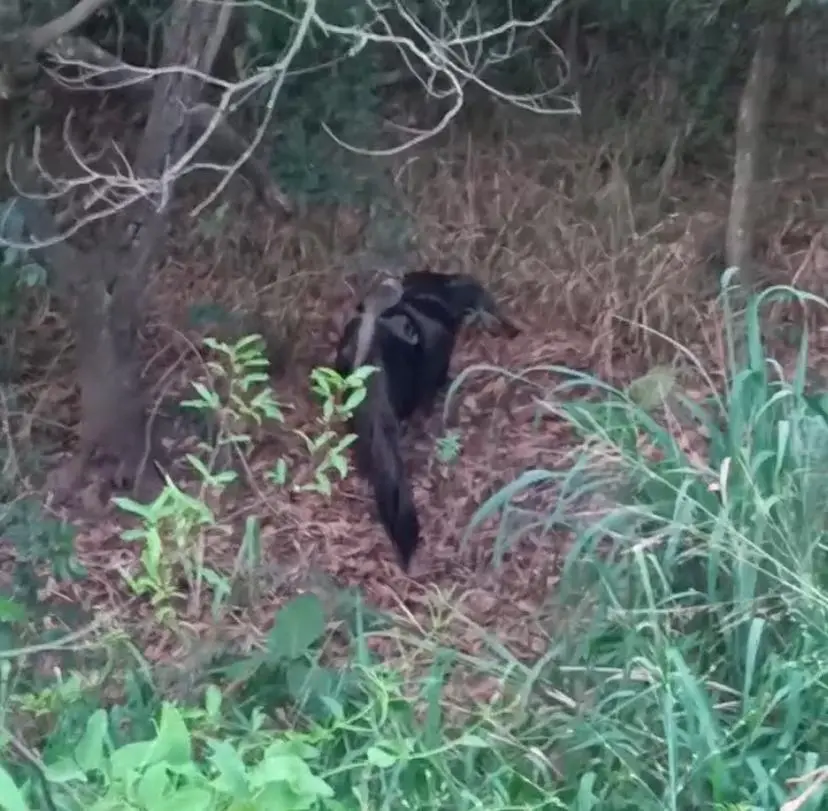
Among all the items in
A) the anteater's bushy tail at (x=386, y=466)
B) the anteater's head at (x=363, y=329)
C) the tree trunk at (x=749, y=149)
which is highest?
the tree trunk at (x=749, y=149)

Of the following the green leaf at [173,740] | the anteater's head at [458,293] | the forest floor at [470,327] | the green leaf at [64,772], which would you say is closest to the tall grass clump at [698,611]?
the forest floor at [470,327]

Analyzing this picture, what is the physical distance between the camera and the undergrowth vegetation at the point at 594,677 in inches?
77.9

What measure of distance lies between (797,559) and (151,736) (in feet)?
4.05

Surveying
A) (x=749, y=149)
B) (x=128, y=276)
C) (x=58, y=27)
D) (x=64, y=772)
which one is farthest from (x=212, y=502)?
(x=749, y=149)

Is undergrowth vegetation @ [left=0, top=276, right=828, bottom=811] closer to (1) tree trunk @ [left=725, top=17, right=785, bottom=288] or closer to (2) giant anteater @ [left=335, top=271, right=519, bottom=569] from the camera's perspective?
(2) giant anteater @ [left=335, top=271, right=519, bottom=569]

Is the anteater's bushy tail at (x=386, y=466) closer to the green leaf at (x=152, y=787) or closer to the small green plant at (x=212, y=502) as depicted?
the small green plant at (x=212, y=502)

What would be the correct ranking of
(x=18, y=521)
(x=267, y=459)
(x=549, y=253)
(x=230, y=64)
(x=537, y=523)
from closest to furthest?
(x=537, y=523) → (x=18, y=521) → (x=267, y=459) → (x=230, y=64) → (x=549, y=253)

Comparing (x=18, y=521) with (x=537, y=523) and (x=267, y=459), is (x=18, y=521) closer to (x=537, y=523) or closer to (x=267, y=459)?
(x=267, y=459)

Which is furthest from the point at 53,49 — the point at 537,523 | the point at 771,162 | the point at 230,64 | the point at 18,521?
the point at 771,162

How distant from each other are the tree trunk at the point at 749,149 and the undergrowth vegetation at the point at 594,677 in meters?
1.20

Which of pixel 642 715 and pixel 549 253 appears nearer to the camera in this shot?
pixel 642 715

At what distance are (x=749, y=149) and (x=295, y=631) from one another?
217cm

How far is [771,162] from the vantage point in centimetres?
420

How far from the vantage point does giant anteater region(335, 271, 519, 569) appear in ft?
10.2
